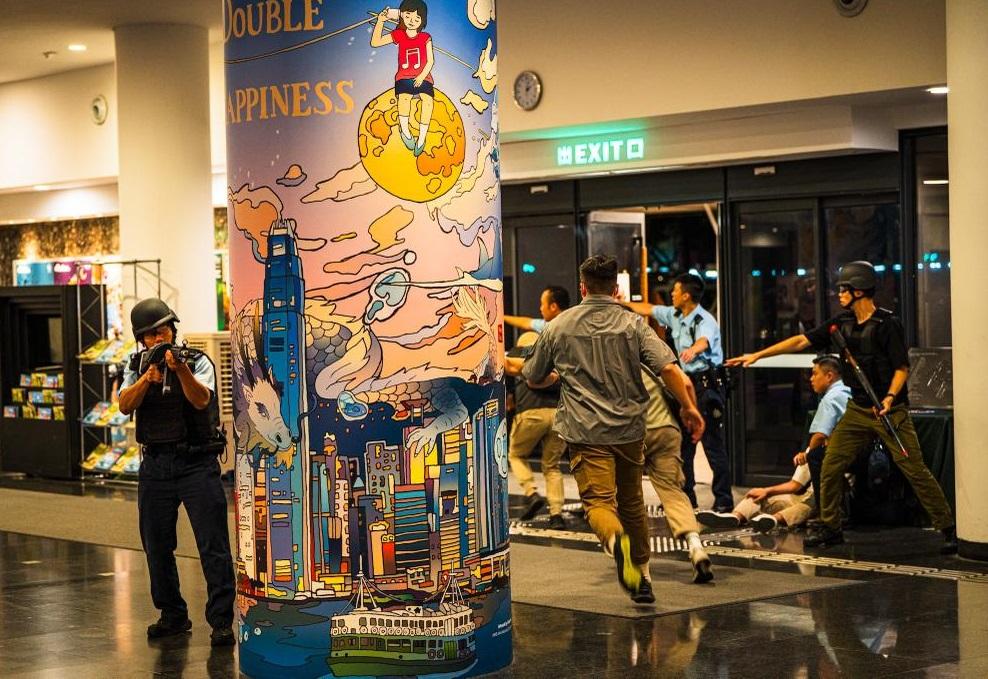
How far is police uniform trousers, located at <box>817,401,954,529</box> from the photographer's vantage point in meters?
10.1

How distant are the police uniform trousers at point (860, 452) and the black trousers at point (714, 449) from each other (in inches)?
64.2

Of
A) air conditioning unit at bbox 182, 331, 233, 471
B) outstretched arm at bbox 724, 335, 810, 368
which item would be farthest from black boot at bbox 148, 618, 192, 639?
air conditioning unit at bbox 182, 331, 233, 471

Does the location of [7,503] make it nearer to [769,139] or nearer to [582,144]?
[582,144]

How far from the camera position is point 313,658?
21.7 ft

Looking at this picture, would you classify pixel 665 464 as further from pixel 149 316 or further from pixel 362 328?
pixel 362 328

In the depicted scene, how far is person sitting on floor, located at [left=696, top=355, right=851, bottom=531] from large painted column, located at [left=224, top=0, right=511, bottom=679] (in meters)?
4.81

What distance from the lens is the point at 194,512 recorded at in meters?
7.85

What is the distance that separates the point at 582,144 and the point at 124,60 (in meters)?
4.61

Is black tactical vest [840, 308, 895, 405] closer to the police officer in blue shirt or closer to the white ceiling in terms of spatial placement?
the police officer in blue shirt

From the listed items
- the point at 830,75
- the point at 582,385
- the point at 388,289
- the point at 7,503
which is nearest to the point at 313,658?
the point at 388,289

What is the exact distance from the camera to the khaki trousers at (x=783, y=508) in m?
11.2

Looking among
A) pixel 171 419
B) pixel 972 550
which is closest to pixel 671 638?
pixel 171 419

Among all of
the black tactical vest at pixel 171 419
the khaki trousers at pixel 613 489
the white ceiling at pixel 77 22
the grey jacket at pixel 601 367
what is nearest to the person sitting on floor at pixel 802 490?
the khaki trousers at pixel 613 489

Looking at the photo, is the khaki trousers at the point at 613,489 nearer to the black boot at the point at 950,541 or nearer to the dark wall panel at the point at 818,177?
the black boot at the point at 950,541
